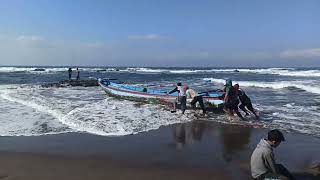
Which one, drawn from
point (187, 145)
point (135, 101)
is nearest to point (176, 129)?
point (187, 145)

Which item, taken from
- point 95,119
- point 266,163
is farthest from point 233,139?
point 95,119

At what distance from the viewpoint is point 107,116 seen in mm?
13945

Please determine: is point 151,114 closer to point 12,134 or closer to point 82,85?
point 12,134

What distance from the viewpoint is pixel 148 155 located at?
27.6ft

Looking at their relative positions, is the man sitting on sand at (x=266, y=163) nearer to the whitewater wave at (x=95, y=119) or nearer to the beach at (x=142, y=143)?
the beach at (x=142, y=143)

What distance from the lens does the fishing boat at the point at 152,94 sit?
1585 cm

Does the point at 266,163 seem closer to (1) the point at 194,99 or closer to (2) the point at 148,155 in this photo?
(2) the point at 148,155

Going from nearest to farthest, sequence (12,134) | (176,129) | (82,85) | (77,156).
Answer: (77,156)
(12,134)
(176,129)
(82,85)

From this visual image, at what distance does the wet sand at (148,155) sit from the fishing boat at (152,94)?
4462mm

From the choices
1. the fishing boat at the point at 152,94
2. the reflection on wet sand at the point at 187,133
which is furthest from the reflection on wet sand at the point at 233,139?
the fishing boat at the point at 152,94

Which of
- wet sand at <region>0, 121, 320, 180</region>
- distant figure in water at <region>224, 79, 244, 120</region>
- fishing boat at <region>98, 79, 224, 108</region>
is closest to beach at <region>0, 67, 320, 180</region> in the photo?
wet sand at <region>0, 121, 320, 180</region>

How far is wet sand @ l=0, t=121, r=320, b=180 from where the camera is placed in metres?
7.00

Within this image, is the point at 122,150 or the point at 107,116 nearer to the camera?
the point at 122,150

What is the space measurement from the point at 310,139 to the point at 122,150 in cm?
513
